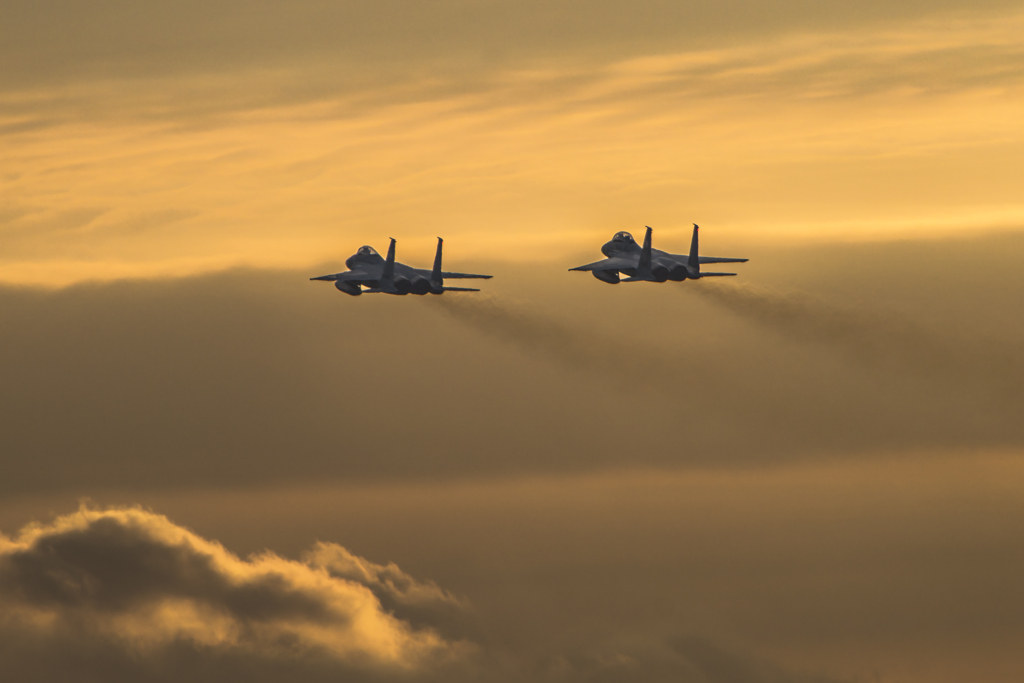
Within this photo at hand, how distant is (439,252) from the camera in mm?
142875

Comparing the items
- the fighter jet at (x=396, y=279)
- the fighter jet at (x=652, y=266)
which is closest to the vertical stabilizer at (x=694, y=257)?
the fighter jet at (x=652, y=266)

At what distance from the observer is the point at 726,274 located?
457 feet

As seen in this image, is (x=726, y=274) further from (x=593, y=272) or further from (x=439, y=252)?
(x=439, y=252)

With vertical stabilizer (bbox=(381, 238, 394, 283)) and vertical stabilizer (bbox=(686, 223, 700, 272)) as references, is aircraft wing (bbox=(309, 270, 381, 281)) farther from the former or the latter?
vertical stabilizer (bbox=(686, 223, 700, 272))

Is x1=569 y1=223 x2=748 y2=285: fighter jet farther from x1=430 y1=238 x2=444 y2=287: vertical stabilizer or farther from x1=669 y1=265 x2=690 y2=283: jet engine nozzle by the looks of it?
x1=430 y1=238 x2=444 y2=287: vertical stabilizer

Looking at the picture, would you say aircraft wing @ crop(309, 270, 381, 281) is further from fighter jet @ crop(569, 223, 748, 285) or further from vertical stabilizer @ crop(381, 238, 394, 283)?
fighter jet @ crop(569, 223, 748, 285)

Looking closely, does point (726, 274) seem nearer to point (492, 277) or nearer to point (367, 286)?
point (492, 277)

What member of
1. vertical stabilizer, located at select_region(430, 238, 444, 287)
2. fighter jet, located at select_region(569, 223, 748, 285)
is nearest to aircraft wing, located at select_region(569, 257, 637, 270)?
fighter jet, located at select_region(569, 223, 748, 285)

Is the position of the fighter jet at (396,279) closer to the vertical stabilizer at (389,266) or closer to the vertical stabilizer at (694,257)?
the vertical stabilizer at (389,266)

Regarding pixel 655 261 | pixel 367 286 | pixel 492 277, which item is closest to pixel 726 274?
pixel 655 261

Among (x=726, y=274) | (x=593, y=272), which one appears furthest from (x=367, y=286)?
(x=726, y=274)

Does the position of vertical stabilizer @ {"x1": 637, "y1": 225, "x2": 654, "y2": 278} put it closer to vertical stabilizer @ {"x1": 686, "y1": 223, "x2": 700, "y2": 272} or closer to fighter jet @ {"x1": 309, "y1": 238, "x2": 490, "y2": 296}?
vertical stabilizer @ {"x1": 686, "y1": 223, "x2": 700, "y2": 272}

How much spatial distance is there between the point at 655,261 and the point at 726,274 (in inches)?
307

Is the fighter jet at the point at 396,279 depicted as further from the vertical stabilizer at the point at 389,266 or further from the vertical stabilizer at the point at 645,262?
the vertical stabilizer at the point at 645,262
